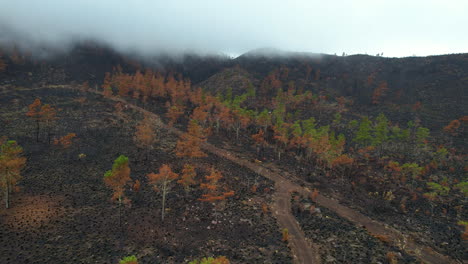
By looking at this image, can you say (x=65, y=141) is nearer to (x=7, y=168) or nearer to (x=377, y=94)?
(x=7, y=168)

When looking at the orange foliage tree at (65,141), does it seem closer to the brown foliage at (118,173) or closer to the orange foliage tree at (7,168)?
the orange foliage tree at (7,168)

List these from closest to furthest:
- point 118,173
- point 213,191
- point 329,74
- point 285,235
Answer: point 118,173
point 285,235
point 213,191
point 329,74

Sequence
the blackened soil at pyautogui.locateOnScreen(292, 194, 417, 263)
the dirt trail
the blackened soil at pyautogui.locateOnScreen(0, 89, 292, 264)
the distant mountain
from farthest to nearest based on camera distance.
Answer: the distant mountain < the dirt trail < the blackened soil at pyautogui.locateOnScreen(292, 194, 417, 263) < the blackened soil at pyautogui.locateOnScreen(0, 89, 292, 264)

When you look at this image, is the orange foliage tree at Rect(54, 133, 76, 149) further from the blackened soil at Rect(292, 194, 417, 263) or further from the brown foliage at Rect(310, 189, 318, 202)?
the brown foliage at Rect(310, 189, 318, 202)

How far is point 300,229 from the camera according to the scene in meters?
35.1

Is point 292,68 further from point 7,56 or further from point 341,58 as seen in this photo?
point 7,56

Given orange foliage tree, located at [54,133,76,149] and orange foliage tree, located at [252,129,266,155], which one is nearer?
orange foliage tree, located at [54,133,76,149]

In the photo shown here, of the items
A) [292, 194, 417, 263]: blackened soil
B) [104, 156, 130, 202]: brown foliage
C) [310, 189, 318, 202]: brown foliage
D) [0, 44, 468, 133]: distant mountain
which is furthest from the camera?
[0, 44, 468, 133]: distant mountain

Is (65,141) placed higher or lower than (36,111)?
lower

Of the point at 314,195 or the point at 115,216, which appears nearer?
the point at 115,216

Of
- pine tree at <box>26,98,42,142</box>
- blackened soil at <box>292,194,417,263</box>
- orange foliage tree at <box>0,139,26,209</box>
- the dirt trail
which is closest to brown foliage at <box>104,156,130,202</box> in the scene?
orange foliage tree at <box>0,139,26,209</box>

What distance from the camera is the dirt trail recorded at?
30.0 meters

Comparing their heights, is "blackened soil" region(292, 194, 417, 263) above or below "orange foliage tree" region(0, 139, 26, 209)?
below

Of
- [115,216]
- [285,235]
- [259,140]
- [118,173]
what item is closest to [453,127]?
[259,140]
